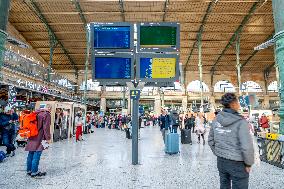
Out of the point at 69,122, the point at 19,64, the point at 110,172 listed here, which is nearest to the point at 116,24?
the point at 110,172

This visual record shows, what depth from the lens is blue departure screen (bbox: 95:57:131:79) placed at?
6840 mm

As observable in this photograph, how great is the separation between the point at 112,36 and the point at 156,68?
1.39m

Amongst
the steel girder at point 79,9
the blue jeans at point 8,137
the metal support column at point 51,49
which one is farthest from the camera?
the metal support column at point 51,49

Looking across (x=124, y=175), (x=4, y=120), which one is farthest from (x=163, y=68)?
(x=4, y=120)

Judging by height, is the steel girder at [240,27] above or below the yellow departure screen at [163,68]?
above

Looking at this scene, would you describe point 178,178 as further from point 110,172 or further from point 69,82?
point 69,82

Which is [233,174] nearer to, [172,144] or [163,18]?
[172,144]

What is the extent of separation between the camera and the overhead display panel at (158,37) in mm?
6879

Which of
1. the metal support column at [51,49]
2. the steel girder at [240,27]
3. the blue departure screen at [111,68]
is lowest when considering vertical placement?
the blue departure screen at [111,68]

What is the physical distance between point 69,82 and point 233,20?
972 inches

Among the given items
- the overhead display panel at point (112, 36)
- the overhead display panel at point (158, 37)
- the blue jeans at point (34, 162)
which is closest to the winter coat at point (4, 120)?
the blue jeans at point (34, 162)

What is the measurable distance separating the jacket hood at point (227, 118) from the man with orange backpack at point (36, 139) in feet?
11.9

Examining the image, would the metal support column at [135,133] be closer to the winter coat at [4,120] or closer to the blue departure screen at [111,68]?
the blue departure screen at [111,68]

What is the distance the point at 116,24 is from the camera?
681 centimetres
